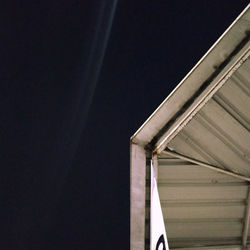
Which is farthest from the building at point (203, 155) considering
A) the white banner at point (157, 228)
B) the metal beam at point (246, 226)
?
the white banner at point (157, 228)

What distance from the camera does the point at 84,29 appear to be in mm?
6695

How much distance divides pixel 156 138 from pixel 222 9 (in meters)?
3.53

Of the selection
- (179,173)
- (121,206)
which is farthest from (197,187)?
(121,206)

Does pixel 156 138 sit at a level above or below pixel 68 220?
below

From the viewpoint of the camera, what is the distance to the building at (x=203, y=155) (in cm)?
270

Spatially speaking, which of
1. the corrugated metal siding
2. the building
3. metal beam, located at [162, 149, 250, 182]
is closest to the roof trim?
the building

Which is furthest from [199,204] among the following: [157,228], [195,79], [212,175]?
[195,79]

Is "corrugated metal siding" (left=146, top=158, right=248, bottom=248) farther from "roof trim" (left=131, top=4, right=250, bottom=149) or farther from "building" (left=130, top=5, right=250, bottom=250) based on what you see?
"roof trim" (left=131, top=4, right=250, bottom=149)

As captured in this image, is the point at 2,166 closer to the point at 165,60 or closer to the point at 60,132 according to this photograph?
the point at 60,132

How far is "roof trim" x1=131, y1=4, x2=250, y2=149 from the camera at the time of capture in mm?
2484

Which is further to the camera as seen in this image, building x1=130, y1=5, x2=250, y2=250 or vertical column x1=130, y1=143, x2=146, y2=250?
vertical column x1=130, y1=143, x2=146, y2=250

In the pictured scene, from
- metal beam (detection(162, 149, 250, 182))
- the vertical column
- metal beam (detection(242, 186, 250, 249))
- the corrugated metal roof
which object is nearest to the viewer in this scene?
the corrugated metal roof

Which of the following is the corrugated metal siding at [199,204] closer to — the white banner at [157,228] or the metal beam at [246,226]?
the metal beam at [246,226]

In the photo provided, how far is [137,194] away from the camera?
3219mm
